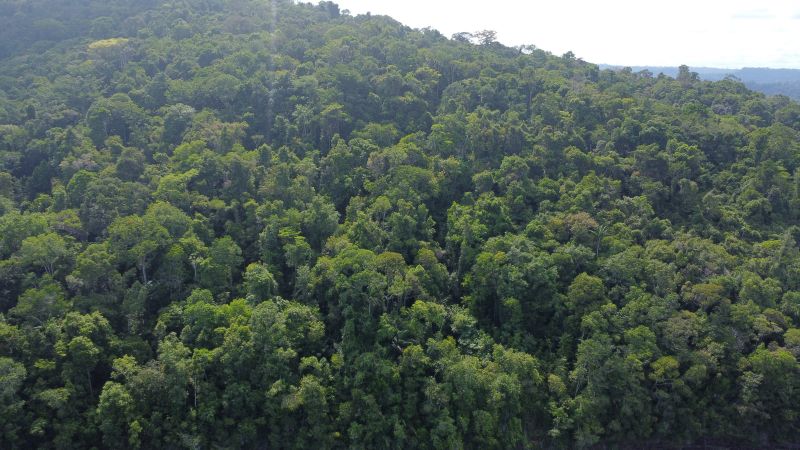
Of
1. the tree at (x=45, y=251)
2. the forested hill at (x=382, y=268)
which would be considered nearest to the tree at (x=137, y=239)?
the forested hill at (x=382, y=268)

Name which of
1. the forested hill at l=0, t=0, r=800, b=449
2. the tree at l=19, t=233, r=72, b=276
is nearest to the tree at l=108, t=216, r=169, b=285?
the forested hill at l=0, t=0, r=800, b=449

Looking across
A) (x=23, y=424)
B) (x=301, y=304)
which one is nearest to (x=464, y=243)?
(x=301, y=304)

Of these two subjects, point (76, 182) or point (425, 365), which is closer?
point (425, 365)

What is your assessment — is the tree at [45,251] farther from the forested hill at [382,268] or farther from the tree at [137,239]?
the tree at [137,239]

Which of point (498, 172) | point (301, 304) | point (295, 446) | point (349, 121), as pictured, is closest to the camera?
point (295, 446)

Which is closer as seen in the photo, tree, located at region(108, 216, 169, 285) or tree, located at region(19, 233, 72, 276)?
tree, located at region(19, 233, 72, 276)

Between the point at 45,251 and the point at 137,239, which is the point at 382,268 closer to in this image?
the point at 137,239

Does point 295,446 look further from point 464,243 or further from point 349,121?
point 349,121

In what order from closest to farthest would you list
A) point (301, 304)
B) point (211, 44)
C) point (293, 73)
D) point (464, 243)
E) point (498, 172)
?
point (301, 304) → point (464, 243) → point (498, 172) → point (293, 73) → point (211, 44)

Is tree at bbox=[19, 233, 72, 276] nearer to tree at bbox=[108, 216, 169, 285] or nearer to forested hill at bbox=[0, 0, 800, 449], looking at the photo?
forested hill at bbox=[0, 0, 800, 449]
